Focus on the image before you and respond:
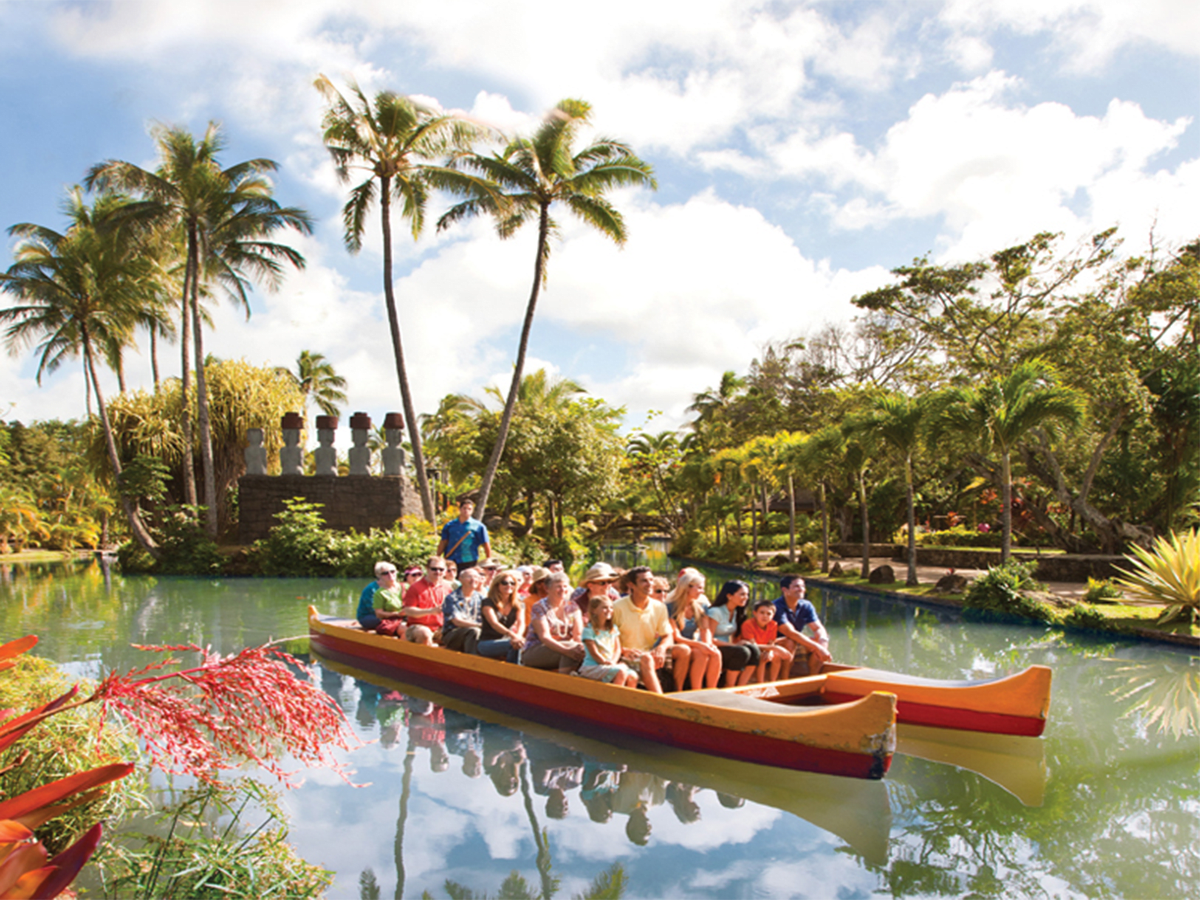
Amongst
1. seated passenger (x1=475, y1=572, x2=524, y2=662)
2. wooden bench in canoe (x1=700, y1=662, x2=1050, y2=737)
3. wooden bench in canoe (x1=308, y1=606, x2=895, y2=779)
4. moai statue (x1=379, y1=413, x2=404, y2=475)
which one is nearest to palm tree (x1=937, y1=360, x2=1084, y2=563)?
wooden bench in canoe (x1=700, y1=662, x2=1050, y2=737)

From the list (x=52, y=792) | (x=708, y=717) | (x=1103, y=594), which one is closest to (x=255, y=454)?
(x=708, y=717)

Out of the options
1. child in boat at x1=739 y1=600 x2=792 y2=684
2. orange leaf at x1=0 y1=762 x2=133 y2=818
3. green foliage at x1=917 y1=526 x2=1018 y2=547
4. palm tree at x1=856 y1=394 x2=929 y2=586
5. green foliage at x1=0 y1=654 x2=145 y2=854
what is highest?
palm tree at x1=856 y1=394 x2=929 y2=586

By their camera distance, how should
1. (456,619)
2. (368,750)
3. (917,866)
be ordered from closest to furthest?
1. (917,866)
2. (368,750)
3. (456,619)

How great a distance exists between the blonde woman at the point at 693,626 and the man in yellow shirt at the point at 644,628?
78mm

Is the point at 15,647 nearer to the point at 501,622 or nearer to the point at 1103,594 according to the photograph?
the point at 501,622

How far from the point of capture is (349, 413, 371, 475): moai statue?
2067cm

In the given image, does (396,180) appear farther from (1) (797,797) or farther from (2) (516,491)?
(1) (797,797)

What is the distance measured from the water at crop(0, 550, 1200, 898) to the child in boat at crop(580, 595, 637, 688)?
51 centimetres

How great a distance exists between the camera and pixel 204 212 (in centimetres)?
1989

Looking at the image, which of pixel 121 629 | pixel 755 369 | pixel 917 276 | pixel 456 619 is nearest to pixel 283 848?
pixel 456 619

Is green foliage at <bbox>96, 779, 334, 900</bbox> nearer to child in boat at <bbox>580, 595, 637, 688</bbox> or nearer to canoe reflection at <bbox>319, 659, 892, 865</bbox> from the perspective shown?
canoe reflection at <bbox>319, 659, 892, 865</bbox>

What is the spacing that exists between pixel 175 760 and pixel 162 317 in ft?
84.1

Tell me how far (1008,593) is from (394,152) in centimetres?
1476

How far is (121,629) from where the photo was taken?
11.5 metres
